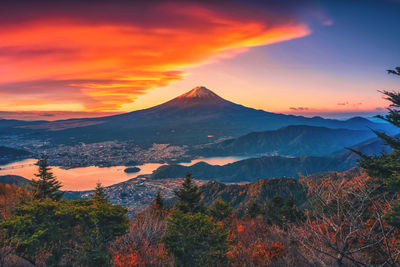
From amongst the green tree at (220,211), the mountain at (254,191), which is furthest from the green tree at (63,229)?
the mountain at (254,191)

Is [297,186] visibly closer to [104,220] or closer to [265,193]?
[265,193]

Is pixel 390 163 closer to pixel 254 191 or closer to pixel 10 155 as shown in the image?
pixel 254 191

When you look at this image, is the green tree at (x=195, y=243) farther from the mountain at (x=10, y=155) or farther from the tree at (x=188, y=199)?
the mountain at (x=10, y=155)

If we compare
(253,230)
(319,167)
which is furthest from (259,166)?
(253,230)

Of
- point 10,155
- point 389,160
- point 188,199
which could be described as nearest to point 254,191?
point 188,199

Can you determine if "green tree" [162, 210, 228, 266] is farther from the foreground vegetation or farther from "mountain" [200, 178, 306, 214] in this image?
"mountain" [200, 178, 306, 214]

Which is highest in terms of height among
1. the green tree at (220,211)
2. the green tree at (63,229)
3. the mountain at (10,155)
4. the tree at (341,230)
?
the tree at (341,230)
